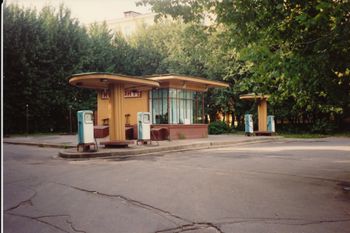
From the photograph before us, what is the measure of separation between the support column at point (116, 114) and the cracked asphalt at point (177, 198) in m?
4.98

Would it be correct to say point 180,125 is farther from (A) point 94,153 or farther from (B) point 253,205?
(B) point 253,205

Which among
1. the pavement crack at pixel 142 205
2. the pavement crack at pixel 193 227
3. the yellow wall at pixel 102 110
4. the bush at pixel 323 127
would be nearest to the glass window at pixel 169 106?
the yellow wall at pixel 102 110

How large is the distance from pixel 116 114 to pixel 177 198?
9.23 metres

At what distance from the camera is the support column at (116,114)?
1476cm

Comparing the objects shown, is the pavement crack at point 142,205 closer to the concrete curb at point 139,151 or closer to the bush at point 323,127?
the concrete curb at point 139,151

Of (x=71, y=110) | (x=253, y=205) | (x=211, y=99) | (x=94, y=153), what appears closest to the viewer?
(x=253, y=205)

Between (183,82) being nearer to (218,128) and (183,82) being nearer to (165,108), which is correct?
(165,108)

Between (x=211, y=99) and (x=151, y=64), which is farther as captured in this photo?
(x=151, y=64)

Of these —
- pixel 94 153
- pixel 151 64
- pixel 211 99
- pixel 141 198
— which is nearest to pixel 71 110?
pixel 151 64

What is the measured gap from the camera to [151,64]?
38.2 m

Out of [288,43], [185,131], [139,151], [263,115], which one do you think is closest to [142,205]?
[288,43]

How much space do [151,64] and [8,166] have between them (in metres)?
29.2

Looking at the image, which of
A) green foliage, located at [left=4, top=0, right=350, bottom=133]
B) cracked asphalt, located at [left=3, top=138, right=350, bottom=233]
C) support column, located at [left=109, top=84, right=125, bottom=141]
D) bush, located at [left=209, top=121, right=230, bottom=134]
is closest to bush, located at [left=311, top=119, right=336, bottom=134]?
green foliage, located at [left=4, top=0, right=350, bottom=133]

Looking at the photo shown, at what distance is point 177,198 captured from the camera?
237 inches
